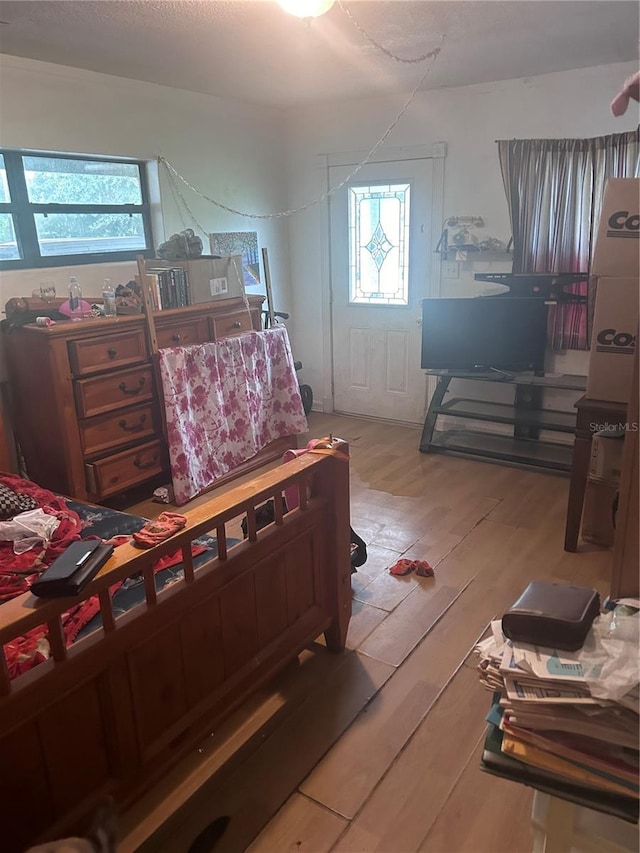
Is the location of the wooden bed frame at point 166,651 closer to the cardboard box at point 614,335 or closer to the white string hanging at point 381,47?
the cardboard box at point 614,335

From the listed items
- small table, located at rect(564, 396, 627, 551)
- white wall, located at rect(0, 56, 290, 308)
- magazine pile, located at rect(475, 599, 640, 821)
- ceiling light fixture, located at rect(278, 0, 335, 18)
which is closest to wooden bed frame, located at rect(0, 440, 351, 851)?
magazine pile, located at rect(475, 599, 640, 821)

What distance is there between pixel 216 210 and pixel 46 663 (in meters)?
3.76

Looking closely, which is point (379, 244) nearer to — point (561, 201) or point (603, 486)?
point (561, 201)

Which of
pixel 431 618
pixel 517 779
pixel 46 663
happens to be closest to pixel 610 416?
pixel 431 618

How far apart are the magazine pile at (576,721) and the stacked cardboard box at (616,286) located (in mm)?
1723

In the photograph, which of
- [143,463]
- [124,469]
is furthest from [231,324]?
[124,469]

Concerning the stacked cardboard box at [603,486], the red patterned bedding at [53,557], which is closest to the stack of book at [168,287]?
the red patterned bedding at [53,557]

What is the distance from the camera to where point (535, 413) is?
14.0 feet

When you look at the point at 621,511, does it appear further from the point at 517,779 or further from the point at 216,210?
the point at 216,210

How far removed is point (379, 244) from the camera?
4.80 meters

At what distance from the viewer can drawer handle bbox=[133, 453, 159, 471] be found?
3.52 meters

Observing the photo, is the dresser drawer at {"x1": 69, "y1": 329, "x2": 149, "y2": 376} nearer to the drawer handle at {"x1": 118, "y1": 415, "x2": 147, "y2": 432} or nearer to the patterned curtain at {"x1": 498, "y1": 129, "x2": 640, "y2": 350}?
the drawer handle at {"x1": 118, "y1": 415, "x2": 147, "y2": 432}

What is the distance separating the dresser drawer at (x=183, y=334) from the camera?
11.8 feet

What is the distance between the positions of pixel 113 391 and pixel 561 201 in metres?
2.92
